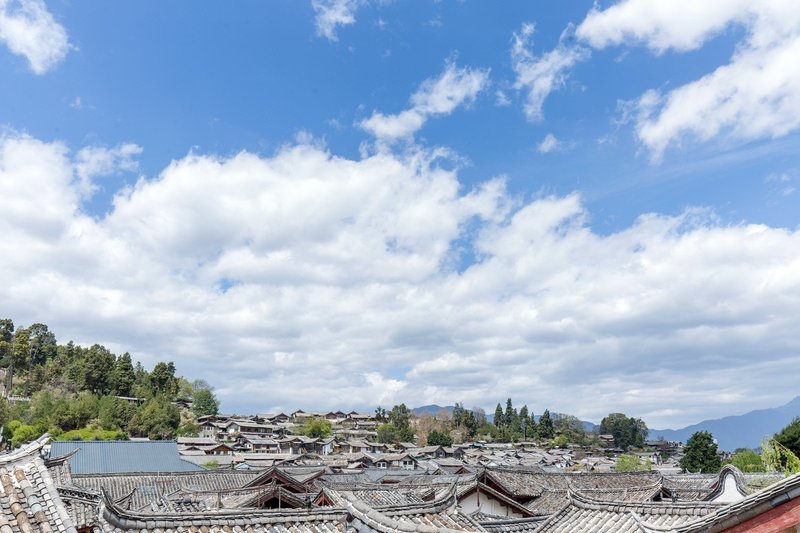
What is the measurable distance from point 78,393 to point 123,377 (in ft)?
29.5

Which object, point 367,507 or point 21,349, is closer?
point 367,507

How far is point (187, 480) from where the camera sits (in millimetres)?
41938

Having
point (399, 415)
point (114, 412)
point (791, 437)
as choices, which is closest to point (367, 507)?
point (791, 437)

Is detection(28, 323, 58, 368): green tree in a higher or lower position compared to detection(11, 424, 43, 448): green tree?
higher

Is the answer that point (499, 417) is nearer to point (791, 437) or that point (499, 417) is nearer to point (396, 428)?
point (396, 428)

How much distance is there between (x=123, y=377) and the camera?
116500mm

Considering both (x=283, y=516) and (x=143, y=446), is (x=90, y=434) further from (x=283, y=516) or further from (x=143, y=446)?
(x=283, y=516)

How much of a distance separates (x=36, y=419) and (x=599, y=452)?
13752 cm

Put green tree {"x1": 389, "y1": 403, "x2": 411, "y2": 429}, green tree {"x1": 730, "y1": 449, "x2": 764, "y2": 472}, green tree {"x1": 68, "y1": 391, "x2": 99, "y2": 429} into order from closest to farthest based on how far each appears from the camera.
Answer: green tree {"x1": 730, "y1": 449, "x2": 764, "y2": 472} < green tree {"x1": 68, "y1": 391, "x2": 99, "y2": 429} < green tree {"x1": 389, "y1": 403, "x2": 411, "y2": 429}

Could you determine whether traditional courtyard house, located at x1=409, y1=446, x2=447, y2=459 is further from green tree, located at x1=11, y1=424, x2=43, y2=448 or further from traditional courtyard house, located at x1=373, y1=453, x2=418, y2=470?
green tree, located at x1=11, y1=424, x2=43, y2=448

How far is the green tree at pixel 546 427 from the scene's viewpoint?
174 meters

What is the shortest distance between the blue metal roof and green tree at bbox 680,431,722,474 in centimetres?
7075

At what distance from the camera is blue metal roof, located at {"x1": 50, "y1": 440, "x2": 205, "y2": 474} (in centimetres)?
4955

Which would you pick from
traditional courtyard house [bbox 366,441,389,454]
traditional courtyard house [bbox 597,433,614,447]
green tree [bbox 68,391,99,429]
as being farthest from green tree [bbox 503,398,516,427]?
green tree [bbox 68,391,99,429]
